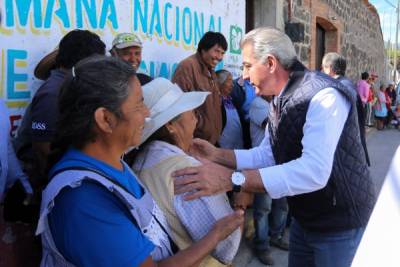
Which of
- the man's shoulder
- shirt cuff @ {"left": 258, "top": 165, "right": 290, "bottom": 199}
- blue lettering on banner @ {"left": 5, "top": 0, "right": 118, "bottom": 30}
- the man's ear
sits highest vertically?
blue lettering on banner @ {"left": 5, "top": 0, "right": 118, "bottom": 30}

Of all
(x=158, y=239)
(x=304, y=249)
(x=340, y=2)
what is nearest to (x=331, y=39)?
(x=340, y=2)

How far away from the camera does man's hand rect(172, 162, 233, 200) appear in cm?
154

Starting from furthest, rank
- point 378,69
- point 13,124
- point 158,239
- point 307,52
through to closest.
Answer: point 378,69
point 307,52
point 13,124
point 158,239

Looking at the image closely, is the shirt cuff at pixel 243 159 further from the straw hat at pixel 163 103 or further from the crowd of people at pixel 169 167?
the straw hat at pixel 163 103

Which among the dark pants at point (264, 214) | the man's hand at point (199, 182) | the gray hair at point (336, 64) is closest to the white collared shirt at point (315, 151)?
the man's hand at point (199, 182)

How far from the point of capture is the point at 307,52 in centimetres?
759

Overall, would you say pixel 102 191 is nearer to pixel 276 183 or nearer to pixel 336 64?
pixel 276 183

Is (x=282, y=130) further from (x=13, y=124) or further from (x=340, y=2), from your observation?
(x=340, y=2)

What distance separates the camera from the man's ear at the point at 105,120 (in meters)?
1.32

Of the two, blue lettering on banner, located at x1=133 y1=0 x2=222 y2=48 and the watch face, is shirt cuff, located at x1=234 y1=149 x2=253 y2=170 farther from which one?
blue lettering on banner, located at x1=133 y1=0 x2=222 y2=48

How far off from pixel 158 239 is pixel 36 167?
1.07 metres

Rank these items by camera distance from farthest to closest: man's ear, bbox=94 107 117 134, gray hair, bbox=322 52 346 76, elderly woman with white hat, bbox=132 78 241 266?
gray hair, bbox=322 52 346 76, elderly woman with white hat, bbox=132 78 241 266, man's ear, bbox=94 107 117 134

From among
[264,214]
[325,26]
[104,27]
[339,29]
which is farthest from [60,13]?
[339,29]

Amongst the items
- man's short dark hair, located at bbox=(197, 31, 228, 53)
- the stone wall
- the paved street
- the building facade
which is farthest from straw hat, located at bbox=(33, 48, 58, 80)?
the stone wall
